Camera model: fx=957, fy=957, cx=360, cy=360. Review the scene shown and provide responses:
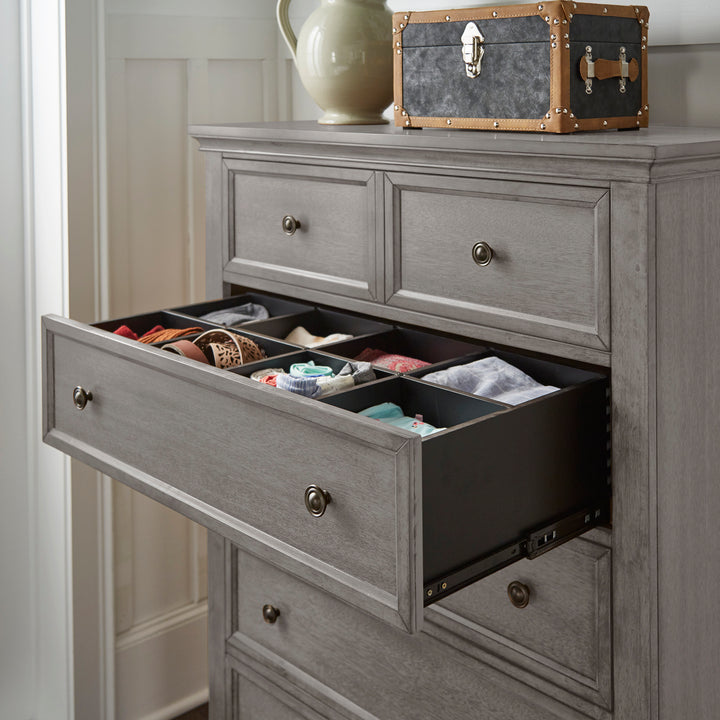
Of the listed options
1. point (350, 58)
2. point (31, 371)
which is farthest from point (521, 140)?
point (31, 371)

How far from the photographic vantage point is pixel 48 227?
194 cm

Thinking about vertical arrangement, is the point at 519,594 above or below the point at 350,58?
below

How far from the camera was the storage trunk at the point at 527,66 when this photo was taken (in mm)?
1143

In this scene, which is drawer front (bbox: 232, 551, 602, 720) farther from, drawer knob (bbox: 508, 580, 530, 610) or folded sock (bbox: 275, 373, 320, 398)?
folded sock (bbox: 275, 373, 320, 398)

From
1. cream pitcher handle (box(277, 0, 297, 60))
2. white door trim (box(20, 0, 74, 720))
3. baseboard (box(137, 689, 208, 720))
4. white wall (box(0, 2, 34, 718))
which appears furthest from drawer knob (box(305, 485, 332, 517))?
baseboard (box(137, 689, 208, 720))

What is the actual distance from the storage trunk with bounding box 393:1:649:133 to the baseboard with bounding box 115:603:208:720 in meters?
1.40

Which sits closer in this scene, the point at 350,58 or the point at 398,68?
the point at 398,68

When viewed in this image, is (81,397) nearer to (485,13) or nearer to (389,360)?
(389,360)

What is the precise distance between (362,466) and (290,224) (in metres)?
0.61

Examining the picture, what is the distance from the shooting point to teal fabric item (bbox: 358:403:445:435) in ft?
3.80

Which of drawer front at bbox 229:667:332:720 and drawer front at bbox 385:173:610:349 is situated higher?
drawer front at bbox 385:173:610:349

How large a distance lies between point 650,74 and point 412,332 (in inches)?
20.7

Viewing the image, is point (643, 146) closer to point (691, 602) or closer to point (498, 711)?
point (691, 602)

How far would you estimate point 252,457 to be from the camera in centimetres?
112
